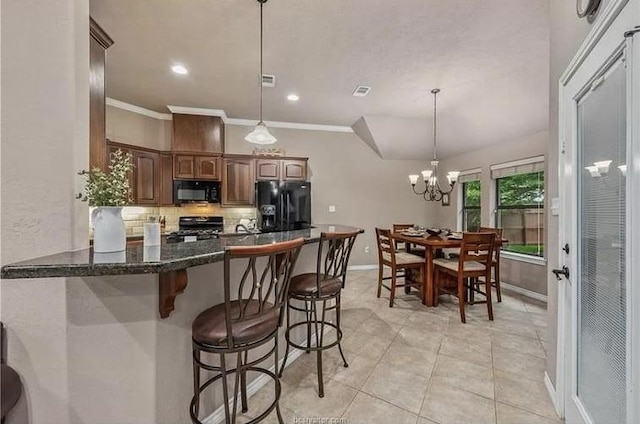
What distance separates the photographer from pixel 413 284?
12.8ft

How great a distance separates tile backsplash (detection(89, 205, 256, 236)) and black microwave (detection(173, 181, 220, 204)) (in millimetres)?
334

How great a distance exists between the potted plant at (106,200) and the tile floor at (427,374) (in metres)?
1.32

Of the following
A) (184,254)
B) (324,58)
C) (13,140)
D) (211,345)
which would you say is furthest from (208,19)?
(211,345)

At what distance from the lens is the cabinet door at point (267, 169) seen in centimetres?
481

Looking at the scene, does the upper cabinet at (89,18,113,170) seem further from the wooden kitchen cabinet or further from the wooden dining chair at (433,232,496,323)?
the wooden dining chair at (433,232,496,323)

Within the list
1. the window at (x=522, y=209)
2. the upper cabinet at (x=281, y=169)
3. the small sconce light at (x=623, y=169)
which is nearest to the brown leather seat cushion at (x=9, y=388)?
the small sconce light at (x=623, y=169)

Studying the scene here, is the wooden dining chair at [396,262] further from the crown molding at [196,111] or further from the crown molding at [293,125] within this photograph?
the crown molding at [196,111]

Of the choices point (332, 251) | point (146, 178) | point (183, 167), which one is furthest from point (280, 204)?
point (332, 251)

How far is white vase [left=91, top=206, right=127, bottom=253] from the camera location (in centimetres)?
120

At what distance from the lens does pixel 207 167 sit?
4.57 meters

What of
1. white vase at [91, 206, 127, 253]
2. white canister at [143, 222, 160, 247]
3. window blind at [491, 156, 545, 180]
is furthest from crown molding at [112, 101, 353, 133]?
white vase at [91, 206, 127, 253]

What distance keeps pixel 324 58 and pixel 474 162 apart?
358cm

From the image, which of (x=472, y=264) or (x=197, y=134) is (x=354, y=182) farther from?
(x=197, y=134)

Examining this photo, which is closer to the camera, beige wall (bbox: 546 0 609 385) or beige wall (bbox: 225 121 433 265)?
beige wall (bbox: 546 0 609 385)
